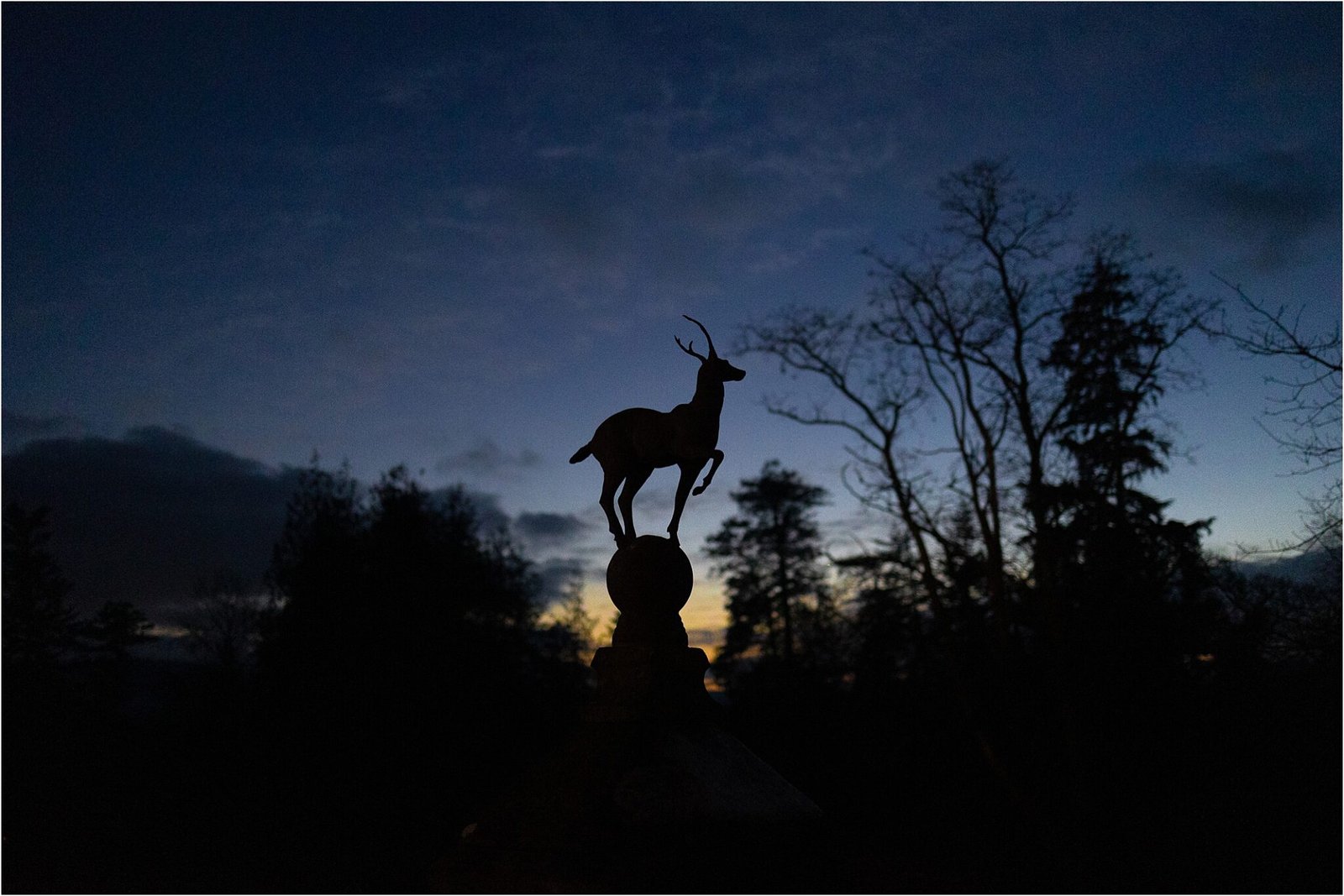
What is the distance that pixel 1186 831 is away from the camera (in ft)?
51.4

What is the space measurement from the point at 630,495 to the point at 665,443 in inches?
15.1

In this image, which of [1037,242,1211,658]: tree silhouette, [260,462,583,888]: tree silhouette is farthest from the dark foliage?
[1037,242,1211,658]: tree silhouette

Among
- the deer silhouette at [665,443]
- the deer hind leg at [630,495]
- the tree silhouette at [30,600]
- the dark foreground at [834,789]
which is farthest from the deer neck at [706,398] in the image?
the tree silhouette at [30,600]

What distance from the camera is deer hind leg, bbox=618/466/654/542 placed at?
15.7 feet

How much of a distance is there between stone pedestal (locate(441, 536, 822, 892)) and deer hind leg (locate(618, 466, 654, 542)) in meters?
0.30

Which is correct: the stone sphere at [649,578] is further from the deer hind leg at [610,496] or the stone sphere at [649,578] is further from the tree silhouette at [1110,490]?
the tree silhouette at [1110,490]

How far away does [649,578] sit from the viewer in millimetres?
4426

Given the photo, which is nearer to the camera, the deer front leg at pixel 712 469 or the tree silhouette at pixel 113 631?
the deer front leg at pixel 712 469

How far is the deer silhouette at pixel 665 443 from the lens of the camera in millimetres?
4539

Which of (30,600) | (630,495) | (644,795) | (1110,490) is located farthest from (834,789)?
(30,600)

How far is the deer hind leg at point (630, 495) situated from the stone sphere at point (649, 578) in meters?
0.24

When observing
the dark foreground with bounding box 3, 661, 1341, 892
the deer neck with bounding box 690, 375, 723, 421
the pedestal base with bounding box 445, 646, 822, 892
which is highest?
the deer neck with bounding box 690, 375, 723, 421

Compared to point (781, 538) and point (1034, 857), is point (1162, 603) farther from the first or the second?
point (781, 538)

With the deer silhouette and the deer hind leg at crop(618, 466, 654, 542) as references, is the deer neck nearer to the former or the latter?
the deer silhouette
